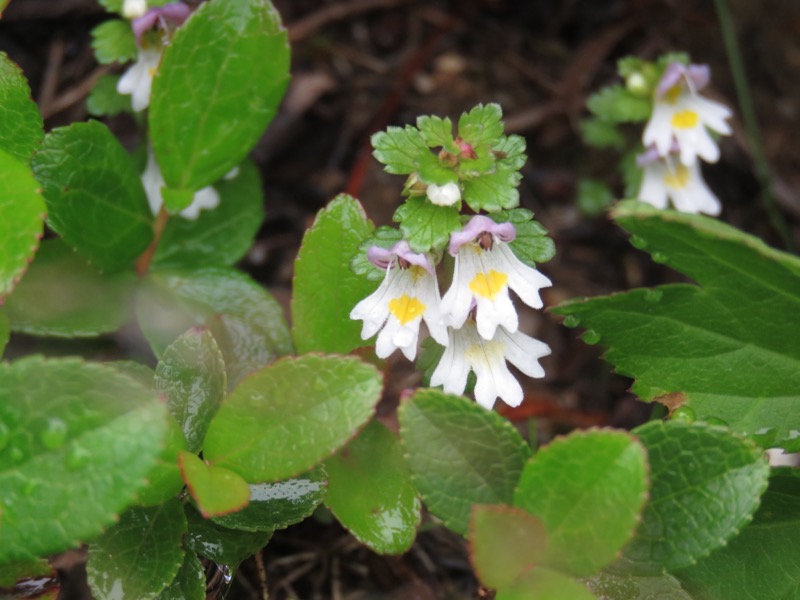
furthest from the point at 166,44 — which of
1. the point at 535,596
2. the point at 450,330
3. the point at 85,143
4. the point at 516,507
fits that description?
the point at 535,596

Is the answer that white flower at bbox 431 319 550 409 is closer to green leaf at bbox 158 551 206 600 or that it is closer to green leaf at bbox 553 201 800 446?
green leaf at bbox 553 201 800 446

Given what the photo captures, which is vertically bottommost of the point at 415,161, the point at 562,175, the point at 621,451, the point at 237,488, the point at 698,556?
the point at 562,175

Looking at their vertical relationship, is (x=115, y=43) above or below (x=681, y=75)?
below

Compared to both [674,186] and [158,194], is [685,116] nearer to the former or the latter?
[674,186]

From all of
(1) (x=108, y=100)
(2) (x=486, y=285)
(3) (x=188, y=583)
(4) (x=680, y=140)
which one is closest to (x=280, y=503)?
(3) (x=188, y=583)

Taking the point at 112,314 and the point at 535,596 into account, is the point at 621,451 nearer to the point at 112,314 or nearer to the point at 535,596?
the point at 535,596
